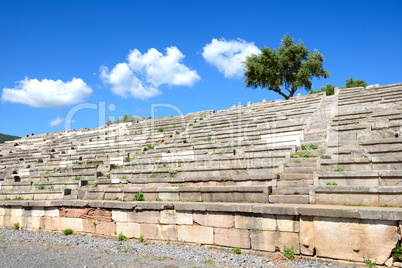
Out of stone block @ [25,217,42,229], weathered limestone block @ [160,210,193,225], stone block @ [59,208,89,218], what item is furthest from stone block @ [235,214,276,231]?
stone block @ [25,217,42,229]

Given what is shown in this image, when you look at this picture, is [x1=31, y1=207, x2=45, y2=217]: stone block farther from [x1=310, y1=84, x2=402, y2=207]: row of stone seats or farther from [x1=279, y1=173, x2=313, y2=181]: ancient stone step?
[x1=310, y1=84, x2=402, y2=207]: row of stone seats

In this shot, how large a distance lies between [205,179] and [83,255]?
3.64 metres

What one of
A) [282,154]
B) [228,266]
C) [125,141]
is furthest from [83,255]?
[125,141]

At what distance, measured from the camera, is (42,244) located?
813cm

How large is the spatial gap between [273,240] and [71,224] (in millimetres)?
6453

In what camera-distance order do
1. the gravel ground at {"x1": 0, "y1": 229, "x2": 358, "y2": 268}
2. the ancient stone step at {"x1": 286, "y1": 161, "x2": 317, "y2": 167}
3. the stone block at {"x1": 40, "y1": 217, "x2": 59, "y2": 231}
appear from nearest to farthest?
1. the gravel ground at {"x1": 0, "y1": 229, "x2": 358, "y2": 268}
2. the ancient stone step at {"x1": 286, "y1": 161, "x2": 317, "y2": 167}
3. the stone block at {"x1": 40, "y1": 217, "x2": 59, "y2": 231}

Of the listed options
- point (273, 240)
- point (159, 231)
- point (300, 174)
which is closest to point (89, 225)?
point (159, 231)

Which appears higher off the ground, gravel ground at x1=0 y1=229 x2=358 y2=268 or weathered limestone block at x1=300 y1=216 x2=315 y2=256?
weathered limestone block at x1=300 y1=216 x2=315 y2=256

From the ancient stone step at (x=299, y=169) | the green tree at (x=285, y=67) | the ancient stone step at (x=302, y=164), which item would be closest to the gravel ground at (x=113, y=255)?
the ancient stone step at (x=299, y=169)

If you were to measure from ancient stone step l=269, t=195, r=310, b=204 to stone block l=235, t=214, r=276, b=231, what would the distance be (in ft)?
2.41

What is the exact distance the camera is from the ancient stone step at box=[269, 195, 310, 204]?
6590mm

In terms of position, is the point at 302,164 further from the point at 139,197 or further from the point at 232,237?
the point at 139,197

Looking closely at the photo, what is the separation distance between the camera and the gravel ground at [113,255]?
5.90 metres

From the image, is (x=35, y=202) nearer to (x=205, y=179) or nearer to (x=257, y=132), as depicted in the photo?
(x=205, y=179)
